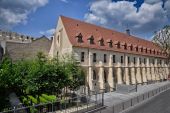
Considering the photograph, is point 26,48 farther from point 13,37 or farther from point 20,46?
point 13,37

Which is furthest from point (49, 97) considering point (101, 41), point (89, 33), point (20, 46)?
point (20, 46)

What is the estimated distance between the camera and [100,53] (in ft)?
143

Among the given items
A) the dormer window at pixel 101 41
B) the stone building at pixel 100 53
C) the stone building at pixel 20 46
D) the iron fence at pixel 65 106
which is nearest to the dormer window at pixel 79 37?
the stone building at pixel 100 53

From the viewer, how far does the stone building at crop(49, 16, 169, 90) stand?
40156 millimetres

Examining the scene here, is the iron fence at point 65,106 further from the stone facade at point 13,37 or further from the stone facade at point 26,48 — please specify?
the stone facade at point 13,37

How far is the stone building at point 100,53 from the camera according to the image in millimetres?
40156

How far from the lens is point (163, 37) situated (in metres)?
69.0

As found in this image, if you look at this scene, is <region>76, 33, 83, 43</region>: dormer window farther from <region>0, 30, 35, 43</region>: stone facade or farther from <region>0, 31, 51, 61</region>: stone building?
<region>0, 30, 35, 43</region>: stone facade

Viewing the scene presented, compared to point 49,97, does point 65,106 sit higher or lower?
lower

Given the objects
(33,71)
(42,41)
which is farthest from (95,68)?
(33,71)

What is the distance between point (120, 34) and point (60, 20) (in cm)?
2013

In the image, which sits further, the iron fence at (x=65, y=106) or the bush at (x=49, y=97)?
the bush at (x=49, y=97)

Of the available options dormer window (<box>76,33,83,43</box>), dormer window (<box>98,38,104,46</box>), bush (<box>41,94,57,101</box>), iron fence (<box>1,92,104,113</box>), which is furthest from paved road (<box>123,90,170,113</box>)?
dormer window (<box>98,38,104,46</box>)

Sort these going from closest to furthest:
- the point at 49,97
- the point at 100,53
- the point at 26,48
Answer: the point at 49,97 → the point at 100,53 → the point at 26,48
